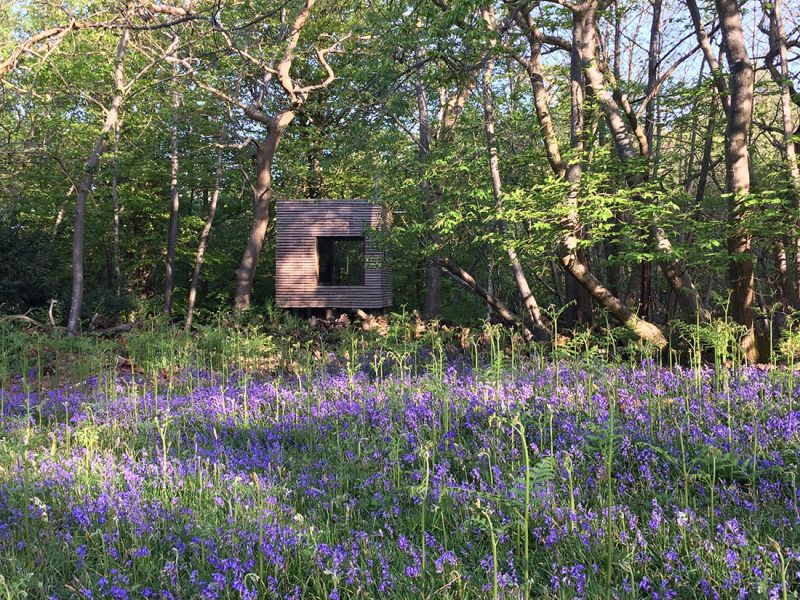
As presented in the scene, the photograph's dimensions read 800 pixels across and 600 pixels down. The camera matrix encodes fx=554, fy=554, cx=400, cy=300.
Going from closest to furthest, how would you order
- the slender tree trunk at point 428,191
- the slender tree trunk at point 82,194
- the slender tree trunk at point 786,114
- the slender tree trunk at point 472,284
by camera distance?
the slender tree trunk at point 786,114, the slender tree trunk at point 428,191, the slender tree trunk at point 472,284, the slender tree trunk at point 82,194

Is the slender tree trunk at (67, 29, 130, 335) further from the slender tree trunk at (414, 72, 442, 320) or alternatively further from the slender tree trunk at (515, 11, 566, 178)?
the slender tree trunk at (515, 11, 566, 178)

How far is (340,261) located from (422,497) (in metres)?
17.1

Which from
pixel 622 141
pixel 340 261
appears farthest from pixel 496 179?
pixel 340 261

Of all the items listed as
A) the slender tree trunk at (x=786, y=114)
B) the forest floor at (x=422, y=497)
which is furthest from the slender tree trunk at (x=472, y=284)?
the forest floor at (x=422, y=497)

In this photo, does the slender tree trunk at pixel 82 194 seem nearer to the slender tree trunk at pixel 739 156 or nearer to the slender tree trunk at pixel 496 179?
the slender tree trunk at pixel 496 179

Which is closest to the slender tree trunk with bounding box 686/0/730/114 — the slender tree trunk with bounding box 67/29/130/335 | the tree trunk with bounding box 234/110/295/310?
the slender tree trunk with bounding box 67/29/130/335

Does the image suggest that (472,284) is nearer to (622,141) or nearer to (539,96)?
(539,96)

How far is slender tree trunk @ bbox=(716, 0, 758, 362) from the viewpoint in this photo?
6059mm

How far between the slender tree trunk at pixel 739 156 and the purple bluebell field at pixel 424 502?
5.78 feet

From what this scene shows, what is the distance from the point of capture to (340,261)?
19.6 metres

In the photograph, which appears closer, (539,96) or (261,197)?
(539,96)

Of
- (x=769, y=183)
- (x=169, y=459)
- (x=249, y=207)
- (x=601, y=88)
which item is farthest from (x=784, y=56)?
(x=249, y=207)

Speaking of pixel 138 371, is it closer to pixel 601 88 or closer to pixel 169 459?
pixel 169 459

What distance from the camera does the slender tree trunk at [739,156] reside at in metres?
6.06
